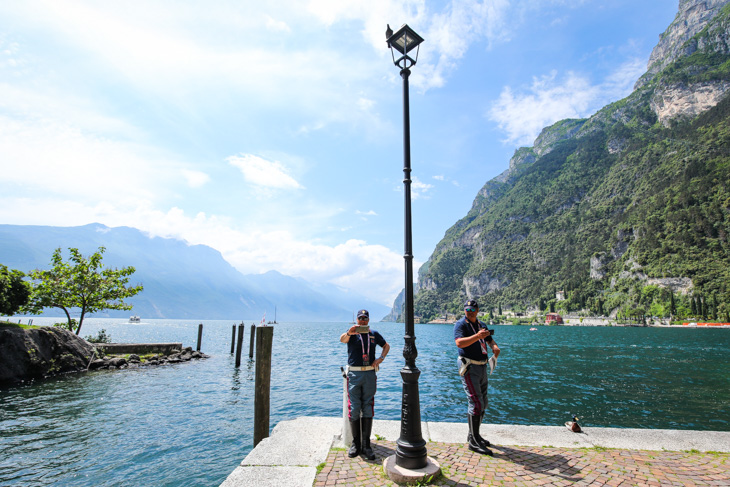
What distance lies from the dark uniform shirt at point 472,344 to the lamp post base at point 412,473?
1.68 metres

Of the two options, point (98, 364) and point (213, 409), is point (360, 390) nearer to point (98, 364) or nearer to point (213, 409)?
point (213, 409)

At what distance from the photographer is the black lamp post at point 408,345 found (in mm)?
4840

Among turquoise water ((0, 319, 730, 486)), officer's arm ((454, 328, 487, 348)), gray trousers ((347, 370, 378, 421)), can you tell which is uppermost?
officer's arm ((454, 328, 487, 348))

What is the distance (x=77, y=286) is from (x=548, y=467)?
32768mm

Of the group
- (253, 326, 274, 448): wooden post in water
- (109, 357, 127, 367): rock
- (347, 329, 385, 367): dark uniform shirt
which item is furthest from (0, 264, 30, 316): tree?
(347, 329, 385, 367): dark uniform shirt

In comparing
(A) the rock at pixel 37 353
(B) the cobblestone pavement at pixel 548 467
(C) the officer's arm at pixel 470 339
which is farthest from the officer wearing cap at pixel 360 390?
(A) the rock at pixel 37 353

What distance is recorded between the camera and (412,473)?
181 inches

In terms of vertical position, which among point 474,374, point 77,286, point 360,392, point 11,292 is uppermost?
point 77,286

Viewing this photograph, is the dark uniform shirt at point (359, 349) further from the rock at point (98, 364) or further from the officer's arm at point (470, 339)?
the rock at point (98, 364)

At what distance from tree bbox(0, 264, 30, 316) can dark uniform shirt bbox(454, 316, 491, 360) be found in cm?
2333

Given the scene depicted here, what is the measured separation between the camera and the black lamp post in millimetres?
4840

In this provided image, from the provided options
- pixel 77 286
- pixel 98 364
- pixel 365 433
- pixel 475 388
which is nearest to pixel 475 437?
pixel 475 388

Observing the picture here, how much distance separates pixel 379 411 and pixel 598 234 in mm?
221226

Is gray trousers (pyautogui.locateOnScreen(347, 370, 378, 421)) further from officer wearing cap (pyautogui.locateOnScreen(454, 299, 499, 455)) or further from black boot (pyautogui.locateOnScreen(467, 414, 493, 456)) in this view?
black boot (pyautogui.locateOnScreen(467, 414, 493, 456))
